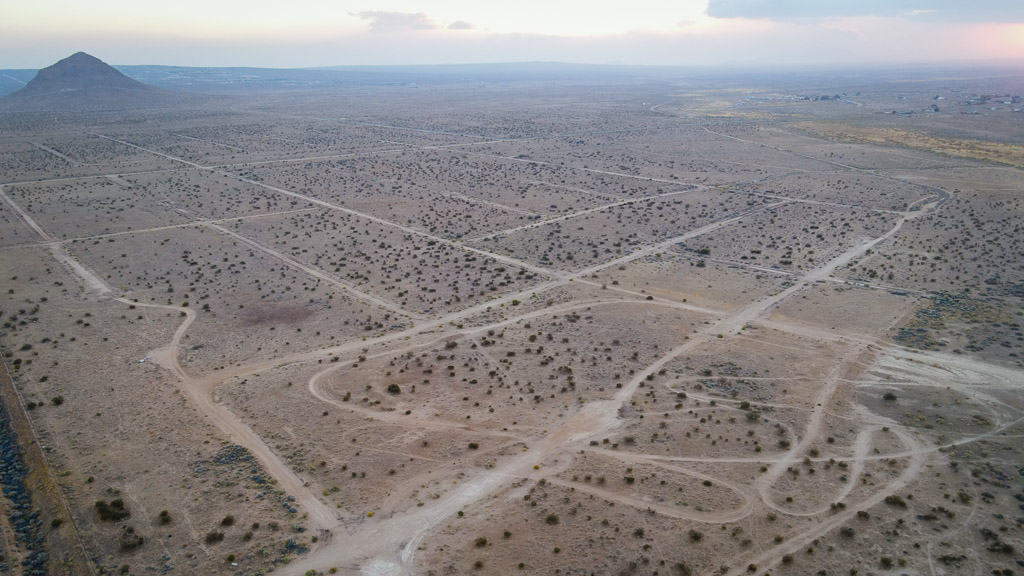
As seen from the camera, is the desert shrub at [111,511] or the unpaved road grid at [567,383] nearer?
the unpaved road grid at [567,383]

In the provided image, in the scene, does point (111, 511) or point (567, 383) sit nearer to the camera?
point (111, 511)

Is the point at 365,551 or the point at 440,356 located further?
the point at 440,356

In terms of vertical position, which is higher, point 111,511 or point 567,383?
point 567,383

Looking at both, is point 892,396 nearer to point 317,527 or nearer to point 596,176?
point 317,527

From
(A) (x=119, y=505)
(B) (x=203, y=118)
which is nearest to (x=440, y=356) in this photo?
(A) (x=119, y=505)

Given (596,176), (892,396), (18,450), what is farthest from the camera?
(596,176)

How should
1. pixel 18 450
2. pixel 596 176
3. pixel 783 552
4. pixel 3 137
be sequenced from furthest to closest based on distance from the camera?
pixel 3 137 < pixel 596 176 < pixel 18 450 < pixel 783 552

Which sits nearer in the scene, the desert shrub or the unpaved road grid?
the unpaved road grid

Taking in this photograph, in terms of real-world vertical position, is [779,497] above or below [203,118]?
below

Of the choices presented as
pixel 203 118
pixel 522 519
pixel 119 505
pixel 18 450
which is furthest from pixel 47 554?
pixel 203 118

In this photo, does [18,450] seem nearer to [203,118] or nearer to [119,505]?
[119,505]
